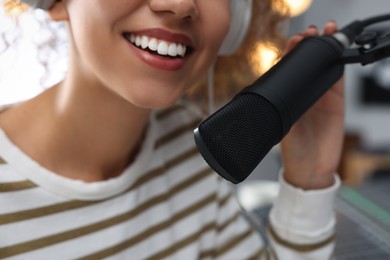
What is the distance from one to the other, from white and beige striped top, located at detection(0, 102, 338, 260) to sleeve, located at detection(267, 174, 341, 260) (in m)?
0.02

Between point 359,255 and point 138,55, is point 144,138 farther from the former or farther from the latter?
point 359,255

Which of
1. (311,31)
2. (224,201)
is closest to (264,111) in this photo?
(311,31)

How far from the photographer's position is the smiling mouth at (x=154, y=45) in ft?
1.93

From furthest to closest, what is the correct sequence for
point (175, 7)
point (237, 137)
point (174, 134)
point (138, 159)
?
point (174, 134), point (138, 159), point (175, 7), point (237, 137)

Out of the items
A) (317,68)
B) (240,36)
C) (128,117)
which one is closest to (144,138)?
(128,117)

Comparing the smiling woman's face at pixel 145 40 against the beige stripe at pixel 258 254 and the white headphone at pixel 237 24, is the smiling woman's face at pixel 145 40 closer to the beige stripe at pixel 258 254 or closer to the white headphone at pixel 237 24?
the white headphone at pixel 237 24

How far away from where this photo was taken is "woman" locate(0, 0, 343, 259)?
1.95ft

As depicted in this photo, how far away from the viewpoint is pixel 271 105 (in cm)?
47

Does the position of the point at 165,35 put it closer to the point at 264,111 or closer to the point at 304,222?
the point at 264,111

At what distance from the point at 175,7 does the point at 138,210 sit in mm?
343

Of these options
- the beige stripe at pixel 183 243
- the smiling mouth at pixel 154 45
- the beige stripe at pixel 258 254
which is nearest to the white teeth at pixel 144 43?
the smiling mouth at pixel 154 45

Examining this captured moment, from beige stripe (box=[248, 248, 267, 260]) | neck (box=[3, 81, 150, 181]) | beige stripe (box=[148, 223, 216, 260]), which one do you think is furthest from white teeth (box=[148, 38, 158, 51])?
beige stripe (box=[248, 248, 267, 260])

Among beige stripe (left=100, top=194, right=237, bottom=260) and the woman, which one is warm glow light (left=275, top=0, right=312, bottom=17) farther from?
beige stripe (left=100, top=194, right=237, bottom=260)

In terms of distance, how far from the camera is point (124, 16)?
574 mm
